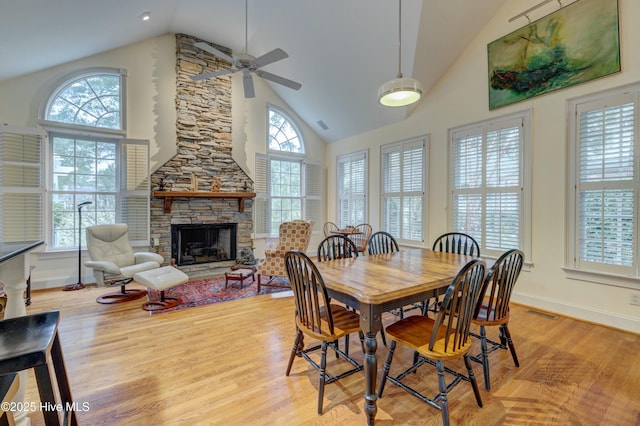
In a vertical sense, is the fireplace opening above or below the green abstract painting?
below

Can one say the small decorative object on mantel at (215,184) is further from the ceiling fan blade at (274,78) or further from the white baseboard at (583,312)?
Result: the white baseboard at (583,312)

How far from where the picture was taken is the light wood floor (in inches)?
71.2

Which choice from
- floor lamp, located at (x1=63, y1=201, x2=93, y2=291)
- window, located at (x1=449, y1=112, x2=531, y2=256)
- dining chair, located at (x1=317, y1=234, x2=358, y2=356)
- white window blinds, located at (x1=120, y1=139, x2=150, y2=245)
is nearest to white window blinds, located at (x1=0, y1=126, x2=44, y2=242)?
floor lamp, located at (x1=63, y1=201, x2=93, y2=291)

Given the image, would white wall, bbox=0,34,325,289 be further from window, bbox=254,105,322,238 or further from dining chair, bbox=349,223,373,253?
dining chair, bbox=349,223,373,253

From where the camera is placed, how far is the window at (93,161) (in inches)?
176

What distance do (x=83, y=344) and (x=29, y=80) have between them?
4025mm

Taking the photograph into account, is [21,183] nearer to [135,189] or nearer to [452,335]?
[135,189]

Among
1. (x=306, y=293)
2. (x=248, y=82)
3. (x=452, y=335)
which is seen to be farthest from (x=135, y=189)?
(x=452, y=335)

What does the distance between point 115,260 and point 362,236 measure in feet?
13.6

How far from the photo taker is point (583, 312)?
10.7 feet

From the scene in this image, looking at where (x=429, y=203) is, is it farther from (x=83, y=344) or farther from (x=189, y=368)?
(x=83, y=344)

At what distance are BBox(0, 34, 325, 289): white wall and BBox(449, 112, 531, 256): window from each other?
13.1ft

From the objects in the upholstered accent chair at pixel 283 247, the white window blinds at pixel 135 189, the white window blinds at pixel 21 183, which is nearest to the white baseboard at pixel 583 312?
the upholstered accent chair at pixel 283 247

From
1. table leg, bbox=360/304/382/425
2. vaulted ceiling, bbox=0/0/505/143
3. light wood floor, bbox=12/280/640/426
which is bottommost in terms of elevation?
light wood floor, bbox=12/280/640/426
